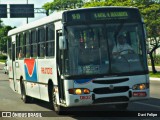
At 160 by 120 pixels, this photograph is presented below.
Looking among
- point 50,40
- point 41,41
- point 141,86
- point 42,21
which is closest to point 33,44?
point 41,41

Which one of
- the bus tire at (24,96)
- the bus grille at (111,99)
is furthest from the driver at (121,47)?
the bus tire at (24,96)

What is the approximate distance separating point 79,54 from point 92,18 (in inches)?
42.4

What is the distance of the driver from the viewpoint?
1232 cm

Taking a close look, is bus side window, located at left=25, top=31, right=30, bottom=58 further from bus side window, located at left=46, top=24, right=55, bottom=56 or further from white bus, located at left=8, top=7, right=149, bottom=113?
white bus, located at left=8, top=7, right=149, bottom=113

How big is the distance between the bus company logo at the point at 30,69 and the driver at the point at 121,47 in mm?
4716

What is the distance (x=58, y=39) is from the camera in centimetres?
1334

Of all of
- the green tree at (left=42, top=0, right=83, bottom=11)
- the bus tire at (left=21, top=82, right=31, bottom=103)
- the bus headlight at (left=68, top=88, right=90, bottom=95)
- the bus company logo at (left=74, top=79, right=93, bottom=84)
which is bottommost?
the bus tire at (left=21, top=82, right=31, bottom=103)

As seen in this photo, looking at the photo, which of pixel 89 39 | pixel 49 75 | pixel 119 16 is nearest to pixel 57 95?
pixel 49 75

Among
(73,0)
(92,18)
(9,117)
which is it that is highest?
(73,0)

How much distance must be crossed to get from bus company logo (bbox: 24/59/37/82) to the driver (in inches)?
186

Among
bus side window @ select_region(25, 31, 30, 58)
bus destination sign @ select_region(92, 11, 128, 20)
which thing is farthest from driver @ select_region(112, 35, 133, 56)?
bus side window @ select_region(25, 31, 30, 58)

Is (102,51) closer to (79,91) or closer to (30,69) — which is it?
(79,91)

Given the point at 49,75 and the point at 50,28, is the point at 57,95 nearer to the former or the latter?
the point at 49,75

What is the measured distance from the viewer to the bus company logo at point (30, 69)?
16.4 metres
